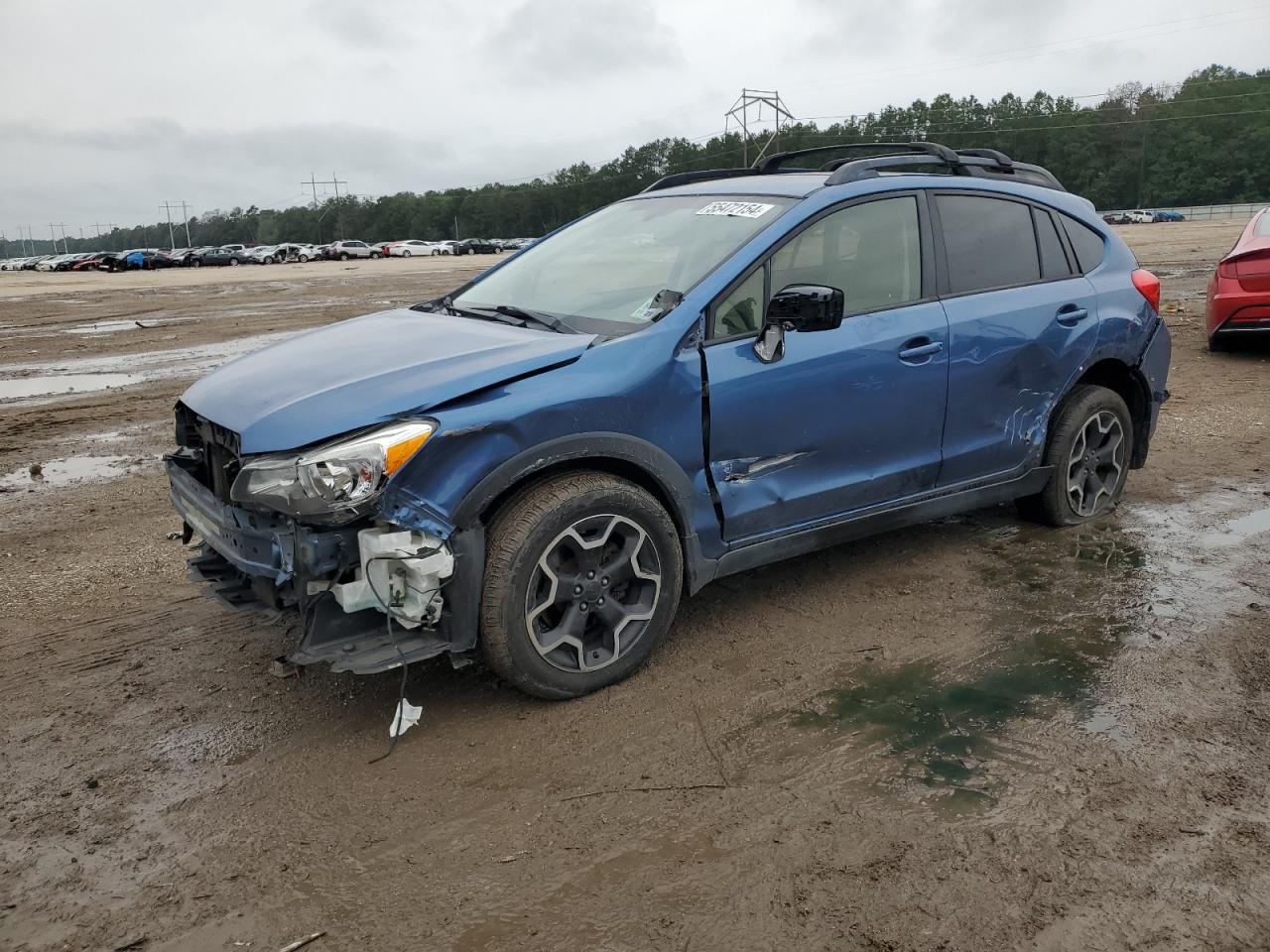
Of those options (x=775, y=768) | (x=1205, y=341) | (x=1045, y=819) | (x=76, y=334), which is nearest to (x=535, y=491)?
(x=775, y=768)

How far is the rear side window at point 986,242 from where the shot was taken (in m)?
4.70

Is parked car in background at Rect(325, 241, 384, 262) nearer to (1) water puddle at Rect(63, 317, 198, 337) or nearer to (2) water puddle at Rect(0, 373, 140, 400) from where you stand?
(1) water puddle at Rect(63, 317, 198, 337)

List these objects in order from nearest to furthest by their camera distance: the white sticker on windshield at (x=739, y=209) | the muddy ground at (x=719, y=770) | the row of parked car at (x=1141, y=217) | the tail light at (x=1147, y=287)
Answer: the muddy ground at (x=719, y=770), the white sticker on windshield at (x=739, y=209), the tail light at (x=1147, y=287), the row of parked car at (x=1141, y=217)

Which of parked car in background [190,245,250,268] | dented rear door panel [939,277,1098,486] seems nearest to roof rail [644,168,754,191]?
dented rear door panel [939,277,1098,486]

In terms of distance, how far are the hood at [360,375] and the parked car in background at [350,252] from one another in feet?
207

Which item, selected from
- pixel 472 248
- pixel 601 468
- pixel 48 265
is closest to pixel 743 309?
pixel 601 468

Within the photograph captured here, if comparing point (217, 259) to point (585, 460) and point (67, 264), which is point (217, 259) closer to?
point (67, 264)

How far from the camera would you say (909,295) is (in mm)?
4492

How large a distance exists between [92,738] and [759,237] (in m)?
3.05

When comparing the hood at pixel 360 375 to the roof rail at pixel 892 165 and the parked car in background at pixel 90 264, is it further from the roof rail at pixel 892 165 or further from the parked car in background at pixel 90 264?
the parked car in background at pixel 90 264

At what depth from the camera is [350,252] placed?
67.0 m

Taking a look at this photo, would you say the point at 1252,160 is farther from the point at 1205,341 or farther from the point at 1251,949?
the point at 1251,949

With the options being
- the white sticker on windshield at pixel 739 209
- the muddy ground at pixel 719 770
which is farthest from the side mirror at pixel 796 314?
the muddy ground at pixel 719 770

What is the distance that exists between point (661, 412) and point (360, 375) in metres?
1.06
